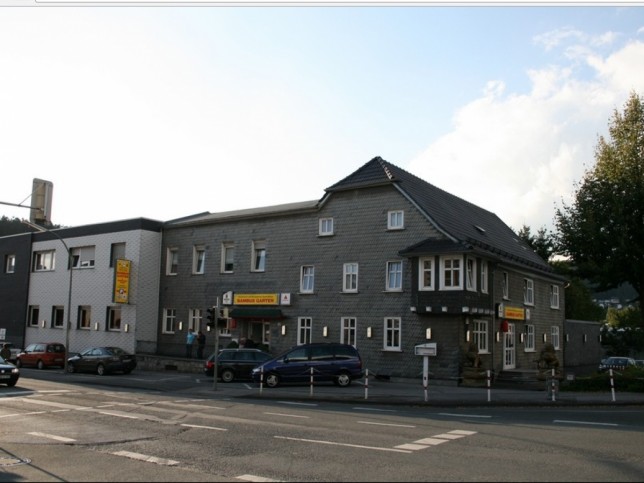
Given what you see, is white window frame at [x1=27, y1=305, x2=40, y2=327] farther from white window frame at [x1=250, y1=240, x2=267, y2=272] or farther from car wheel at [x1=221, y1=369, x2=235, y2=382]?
car wheel at [x1=221, y1=369, x2=235, y2=382]

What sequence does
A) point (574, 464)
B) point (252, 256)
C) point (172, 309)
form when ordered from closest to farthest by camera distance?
point (574, 464)
point (252, 256)
point (172, 309)

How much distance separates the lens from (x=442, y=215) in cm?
3064

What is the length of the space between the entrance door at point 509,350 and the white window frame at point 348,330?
25.2ft

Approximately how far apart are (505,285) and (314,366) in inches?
481

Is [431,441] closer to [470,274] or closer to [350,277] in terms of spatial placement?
[470,274]

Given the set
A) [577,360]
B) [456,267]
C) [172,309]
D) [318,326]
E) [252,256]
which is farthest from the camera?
[577,360]

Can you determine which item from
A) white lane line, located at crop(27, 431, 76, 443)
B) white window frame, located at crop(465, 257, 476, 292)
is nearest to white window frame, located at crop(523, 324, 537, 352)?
white window frame, located at crop(465, 257, 476, 292)

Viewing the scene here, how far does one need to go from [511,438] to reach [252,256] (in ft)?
81.1

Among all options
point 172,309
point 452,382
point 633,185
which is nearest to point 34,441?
point 452,382

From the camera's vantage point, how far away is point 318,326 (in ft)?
104

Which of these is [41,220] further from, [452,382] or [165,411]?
[452,382]

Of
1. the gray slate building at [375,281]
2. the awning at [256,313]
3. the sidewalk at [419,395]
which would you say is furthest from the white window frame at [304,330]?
the sidewalk at [419,395]

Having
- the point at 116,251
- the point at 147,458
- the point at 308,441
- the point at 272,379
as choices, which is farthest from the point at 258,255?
the point at 147,458

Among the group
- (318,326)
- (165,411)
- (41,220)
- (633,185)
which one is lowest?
(165,411)
